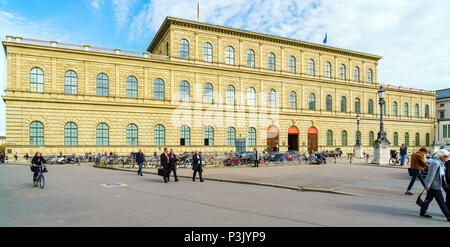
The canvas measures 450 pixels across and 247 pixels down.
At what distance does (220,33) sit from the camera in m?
44.3

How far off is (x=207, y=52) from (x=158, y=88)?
955 cm

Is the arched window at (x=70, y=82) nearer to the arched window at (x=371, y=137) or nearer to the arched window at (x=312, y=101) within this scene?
the arched window at (x=312, y=101)

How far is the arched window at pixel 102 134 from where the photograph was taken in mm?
36688

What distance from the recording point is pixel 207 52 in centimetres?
4372

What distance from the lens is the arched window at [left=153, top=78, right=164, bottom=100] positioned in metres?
40.3

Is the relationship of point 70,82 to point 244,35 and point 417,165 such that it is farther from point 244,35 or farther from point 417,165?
A: point 417,165

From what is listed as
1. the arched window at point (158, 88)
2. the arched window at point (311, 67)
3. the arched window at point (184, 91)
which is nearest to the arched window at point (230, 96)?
the arched window at point (184, 91)

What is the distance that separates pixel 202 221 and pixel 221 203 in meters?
2.44

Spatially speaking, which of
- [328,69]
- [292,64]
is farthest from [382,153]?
[328,69]

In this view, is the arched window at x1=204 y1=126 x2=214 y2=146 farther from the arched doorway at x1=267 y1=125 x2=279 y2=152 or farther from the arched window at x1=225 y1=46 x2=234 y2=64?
the arched window at x1=225 y1=46 x2=234 y2=64

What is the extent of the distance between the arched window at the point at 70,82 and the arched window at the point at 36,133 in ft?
16.6

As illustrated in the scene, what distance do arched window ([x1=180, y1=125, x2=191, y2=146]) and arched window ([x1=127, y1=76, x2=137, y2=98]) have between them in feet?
26.5
